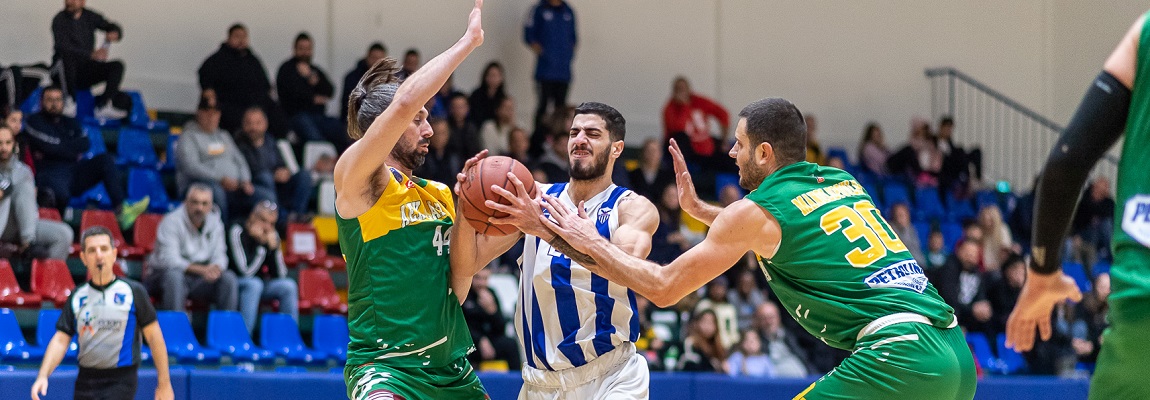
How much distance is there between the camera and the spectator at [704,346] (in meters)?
11.4

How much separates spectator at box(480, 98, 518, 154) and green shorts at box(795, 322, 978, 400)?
9.79m

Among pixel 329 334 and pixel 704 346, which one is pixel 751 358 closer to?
pixel 704 346

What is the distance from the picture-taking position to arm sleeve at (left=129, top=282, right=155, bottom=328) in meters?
8.16

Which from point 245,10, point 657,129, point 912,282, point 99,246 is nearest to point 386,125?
point 912,282

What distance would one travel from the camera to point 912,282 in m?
4.27

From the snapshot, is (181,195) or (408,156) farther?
(181,195)

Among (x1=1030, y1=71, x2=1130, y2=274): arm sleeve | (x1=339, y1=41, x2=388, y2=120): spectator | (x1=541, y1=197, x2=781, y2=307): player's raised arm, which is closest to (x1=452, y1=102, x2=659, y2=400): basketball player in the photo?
(x1=541, y1=197, x2=781, y2=307): player's raised arm

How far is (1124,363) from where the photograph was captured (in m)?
2.62

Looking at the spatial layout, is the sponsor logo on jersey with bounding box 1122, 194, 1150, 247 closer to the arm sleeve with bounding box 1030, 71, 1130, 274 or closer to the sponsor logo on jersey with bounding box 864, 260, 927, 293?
the arm sleeve with bounding box 1030, 71, 1130, 274

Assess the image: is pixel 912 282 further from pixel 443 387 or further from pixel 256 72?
pixel 256 72

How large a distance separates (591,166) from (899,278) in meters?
1.59

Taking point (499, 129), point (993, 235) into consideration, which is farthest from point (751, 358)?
point (993, 235)

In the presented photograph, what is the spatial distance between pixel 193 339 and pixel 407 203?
19.7 ft

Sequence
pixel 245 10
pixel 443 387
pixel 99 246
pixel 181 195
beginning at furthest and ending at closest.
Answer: pixel 245 10 < pixel 181 195 < pixel 99 246 < pixel 443 387
